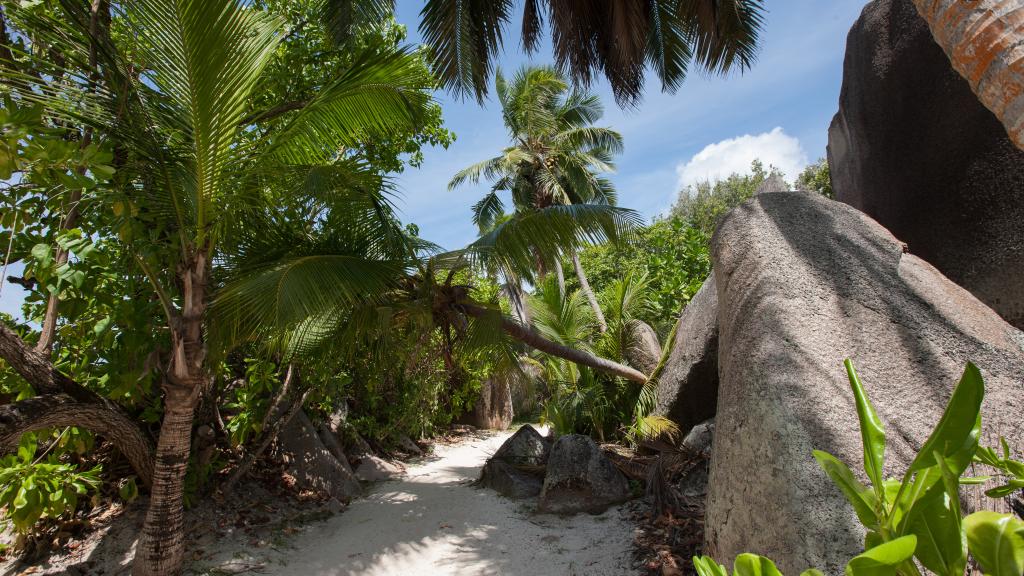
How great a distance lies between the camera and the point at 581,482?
18.8 feet

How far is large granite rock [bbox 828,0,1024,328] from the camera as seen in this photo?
15.3 ft

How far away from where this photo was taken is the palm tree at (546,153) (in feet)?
55.3

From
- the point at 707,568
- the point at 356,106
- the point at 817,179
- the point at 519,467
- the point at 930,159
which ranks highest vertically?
the point at 817,179

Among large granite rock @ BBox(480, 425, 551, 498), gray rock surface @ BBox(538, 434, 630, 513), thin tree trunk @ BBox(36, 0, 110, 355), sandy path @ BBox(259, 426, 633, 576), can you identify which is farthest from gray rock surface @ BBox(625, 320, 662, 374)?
thin tree trunk @ BBox(36, 0, 110, 355)

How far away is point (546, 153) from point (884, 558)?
59.2ft

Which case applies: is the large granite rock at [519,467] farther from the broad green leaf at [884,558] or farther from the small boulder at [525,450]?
the broad green leaf at [884,558]

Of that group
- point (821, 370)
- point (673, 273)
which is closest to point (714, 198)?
point (673, 273)

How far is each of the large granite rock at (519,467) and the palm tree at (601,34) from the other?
5.19 metres

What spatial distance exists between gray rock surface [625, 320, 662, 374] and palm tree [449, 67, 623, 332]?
27.4 ft

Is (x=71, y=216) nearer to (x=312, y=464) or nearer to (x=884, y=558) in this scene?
(x=312, y=464)

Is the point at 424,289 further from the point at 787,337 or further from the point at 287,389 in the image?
the point at 787,337

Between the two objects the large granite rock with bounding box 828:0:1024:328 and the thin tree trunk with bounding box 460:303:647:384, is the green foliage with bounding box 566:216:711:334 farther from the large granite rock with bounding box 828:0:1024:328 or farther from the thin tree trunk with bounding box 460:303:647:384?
the large granite rock with bounding box 828:0:1024:328

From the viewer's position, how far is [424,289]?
5707 mm

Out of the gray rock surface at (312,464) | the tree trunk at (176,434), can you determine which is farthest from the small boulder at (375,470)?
the tree trunk at (176,434)
